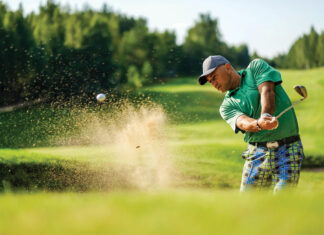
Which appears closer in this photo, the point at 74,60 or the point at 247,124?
the point at 247,124

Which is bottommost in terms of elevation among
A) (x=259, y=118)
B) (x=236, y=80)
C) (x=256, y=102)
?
(x=259, y=118)

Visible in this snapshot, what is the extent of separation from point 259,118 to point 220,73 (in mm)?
821

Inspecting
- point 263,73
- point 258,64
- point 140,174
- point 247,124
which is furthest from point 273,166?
point 140,174

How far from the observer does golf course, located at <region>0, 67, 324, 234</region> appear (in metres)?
2.05

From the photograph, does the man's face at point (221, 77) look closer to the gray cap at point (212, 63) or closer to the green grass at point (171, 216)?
the gray cap at point (212, 63)

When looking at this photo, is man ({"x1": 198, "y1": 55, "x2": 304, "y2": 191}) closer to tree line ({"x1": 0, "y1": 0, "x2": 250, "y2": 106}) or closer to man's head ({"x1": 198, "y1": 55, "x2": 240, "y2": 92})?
man's head ({"x1": 198, "y1": 55, "x2": 240, "y2": 92})

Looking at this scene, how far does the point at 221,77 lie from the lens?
15.9ft

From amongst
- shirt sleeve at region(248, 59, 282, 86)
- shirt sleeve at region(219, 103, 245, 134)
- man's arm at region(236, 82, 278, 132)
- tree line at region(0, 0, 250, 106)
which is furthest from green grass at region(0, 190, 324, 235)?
tree line at region(0, 0, 250, 106)

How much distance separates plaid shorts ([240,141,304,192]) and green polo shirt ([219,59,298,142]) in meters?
0.14

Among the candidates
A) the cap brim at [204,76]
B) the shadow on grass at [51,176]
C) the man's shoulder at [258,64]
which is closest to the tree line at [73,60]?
the shadow on grass at [51,176]

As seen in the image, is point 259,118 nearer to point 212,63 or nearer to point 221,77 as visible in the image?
point 221,77

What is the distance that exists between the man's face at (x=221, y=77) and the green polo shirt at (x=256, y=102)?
0.42ft

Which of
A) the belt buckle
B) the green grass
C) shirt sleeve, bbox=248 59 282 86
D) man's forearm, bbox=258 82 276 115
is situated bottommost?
the belt buckle

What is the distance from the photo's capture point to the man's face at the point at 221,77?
4.81 m
